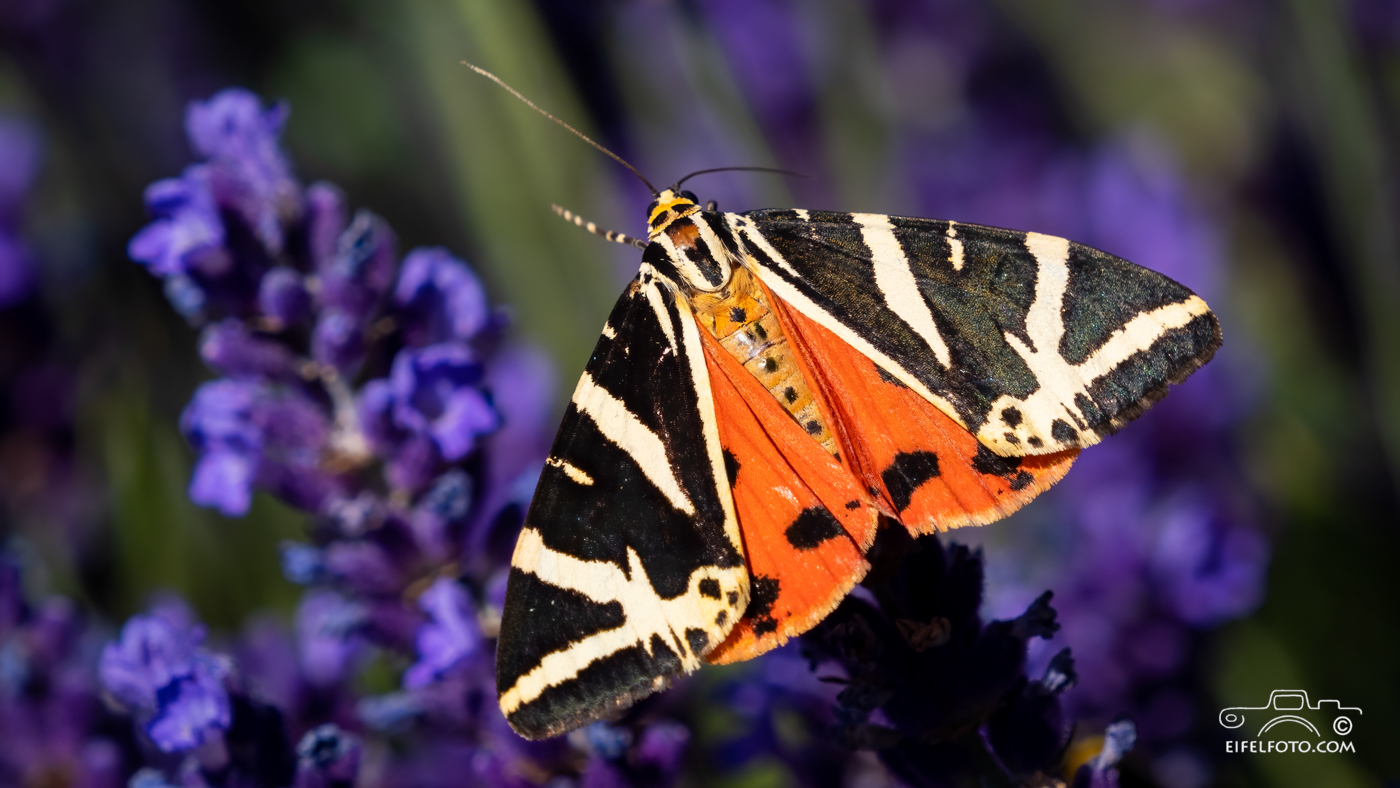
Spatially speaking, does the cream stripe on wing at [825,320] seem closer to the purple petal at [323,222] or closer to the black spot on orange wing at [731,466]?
the black spot on orange wing at [731,466]

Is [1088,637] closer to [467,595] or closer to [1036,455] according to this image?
[1036,455]

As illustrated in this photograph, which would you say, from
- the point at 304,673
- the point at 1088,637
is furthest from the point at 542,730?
the point at 1088,637

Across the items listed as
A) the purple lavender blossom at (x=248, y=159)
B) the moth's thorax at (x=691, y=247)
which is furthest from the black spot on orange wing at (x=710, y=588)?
the purple lavender blossom at (x=248, y=159)

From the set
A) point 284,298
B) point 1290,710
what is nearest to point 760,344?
point 284,298

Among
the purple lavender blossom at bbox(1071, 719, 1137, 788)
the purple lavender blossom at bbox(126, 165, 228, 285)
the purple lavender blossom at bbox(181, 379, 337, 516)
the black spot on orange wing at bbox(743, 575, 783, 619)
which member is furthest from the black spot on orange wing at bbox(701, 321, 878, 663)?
the purple lavender blossom at bbox(126, 165, 228, 285)

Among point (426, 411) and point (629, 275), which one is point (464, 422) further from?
point (629, 275)
